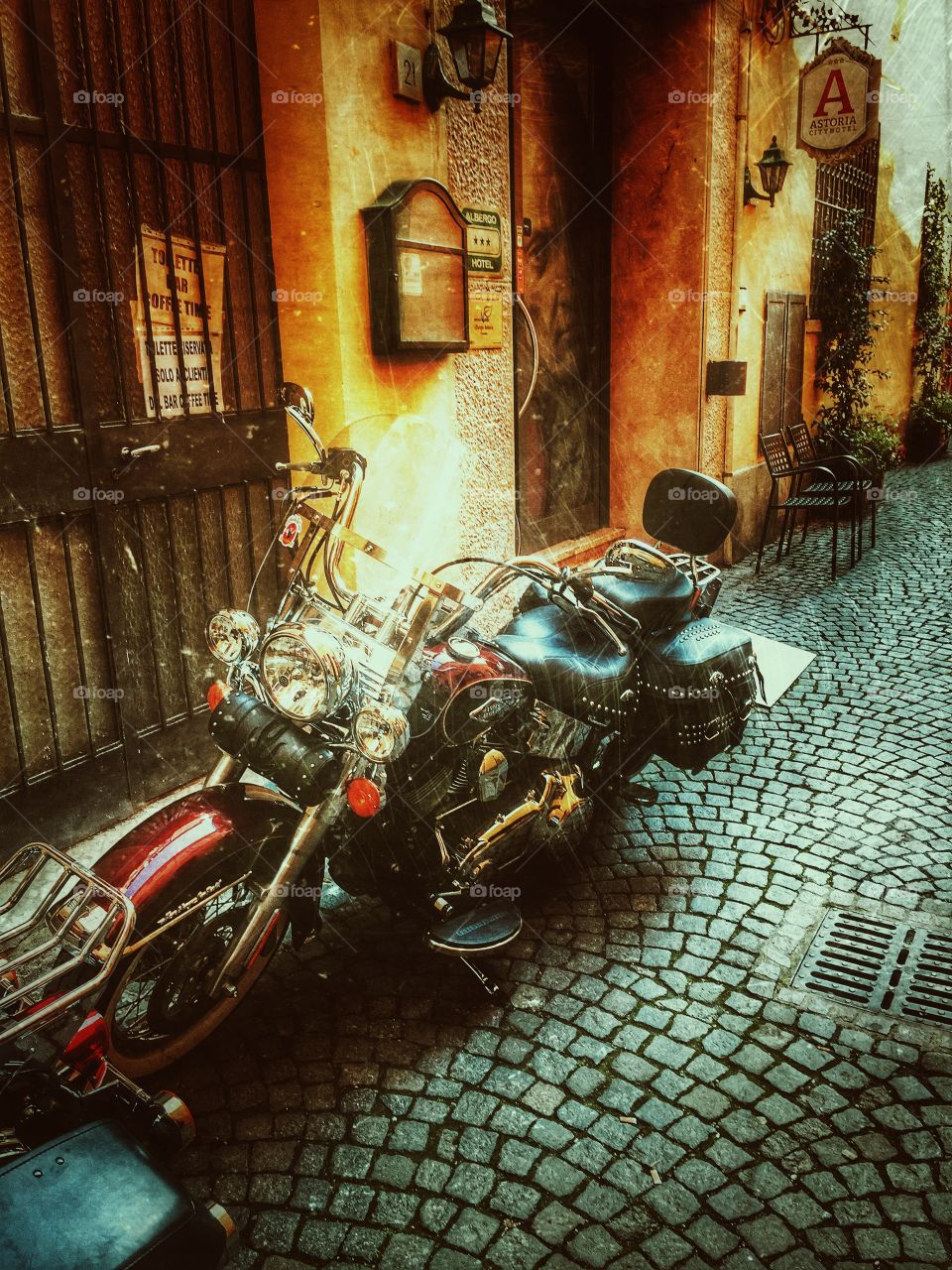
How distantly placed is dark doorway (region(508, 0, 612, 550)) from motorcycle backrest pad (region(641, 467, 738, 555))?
2.81 m

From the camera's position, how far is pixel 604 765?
3691mm

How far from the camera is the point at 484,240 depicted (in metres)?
5.37

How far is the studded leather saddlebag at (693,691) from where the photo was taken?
3598 millimetres

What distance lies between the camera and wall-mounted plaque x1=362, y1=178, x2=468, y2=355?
14.6 ft

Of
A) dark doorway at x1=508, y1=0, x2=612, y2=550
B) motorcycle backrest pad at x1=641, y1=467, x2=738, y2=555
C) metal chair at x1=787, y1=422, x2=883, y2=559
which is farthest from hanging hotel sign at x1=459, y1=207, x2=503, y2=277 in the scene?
metal chair at x1=787, y1=422, x2=883, y2=559

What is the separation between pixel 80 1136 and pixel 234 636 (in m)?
1.42

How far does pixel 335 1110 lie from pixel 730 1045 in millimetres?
1134

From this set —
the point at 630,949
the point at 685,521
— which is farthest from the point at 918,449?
the point at 630,949

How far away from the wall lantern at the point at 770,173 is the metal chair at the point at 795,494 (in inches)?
80.8

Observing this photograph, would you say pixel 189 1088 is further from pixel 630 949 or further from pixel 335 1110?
pixel 630 949

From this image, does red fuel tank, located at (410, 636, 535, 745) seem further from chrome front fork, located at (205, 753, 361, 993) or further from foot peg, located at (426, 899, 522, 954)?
foot peg, located at (426, 899, 522, 954)

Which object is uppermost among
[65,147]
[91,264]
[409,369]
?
[65,147]

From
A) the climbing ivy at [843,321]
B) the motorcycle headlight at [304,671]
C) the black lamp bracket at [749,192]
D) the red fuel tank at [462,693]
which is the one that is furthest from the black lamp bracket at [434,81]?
the climbing ivy at [843,321]

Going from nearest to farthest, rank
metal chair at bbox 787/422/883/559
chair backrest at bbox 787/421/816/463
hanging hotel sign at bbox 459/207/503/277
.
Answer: hanging hotel sign at bbox 459/207/503/277, metal chair at bbox 787/422/883/559, chair backrest at bbox 787/421/816/463
